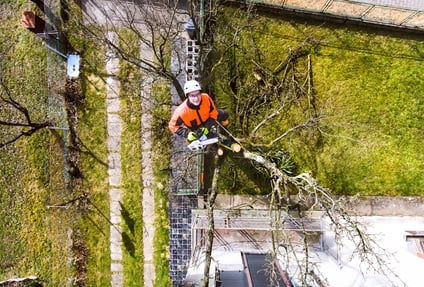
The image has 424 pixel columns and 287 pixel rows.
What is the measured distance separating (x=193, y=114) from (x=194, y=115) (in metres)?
0.04

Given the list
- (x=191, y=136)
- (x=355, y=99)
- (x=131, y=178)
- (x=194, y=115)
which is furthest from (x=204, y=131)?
(x=355, y=99)

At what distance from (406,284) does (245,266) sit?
3749 mm

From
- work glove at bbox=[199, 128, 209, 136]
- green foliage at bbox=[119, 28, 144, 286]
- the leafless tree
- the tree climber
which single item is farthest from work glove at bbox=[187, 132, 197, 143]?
green foliage at bbox=[119, 28, 144, 286]

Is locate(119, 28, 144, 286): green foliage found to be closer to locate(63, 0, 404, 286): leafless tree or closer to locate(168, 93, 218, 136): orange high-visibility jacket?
locate(63, 0, 404, 286): leafless tree

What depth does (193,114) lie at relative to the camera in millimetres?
10297

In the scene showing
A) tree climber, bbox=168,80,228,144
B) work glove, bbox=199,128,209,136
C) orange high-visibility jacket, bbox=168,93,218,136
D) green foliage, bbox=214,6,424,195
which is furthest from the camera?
green foliage, bbox=214,6,424,195

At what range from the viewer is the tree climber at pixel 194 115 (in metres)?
9.87

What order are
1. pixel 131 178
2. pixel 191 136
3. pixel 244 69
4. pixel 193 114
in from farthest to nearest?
1. pixel 131 178
2. pixel 244 69
3. pixel 191 136
4. pixel 193 114

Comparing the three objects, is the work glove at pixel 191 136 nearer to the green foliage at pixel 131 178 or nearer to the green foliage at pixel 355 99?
the green foliage at pixel 355 99

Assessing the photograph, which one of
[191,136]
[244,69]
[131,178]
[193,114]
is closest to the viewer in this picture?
[193,114]

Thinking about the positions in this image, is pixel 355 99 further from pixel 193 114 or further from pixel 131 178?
pixel 131 178

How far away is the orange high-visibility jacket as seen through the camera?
33.5 feet

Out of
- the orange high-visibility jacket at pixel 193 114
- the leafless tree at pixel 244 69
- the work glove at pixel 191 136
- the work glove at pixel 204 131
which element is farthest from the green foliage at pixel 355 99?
the orange high-visibility jacket at pixel 193 114

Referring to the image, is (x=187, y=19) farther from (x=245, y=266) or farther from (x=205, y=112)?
(x=245, y=266)
